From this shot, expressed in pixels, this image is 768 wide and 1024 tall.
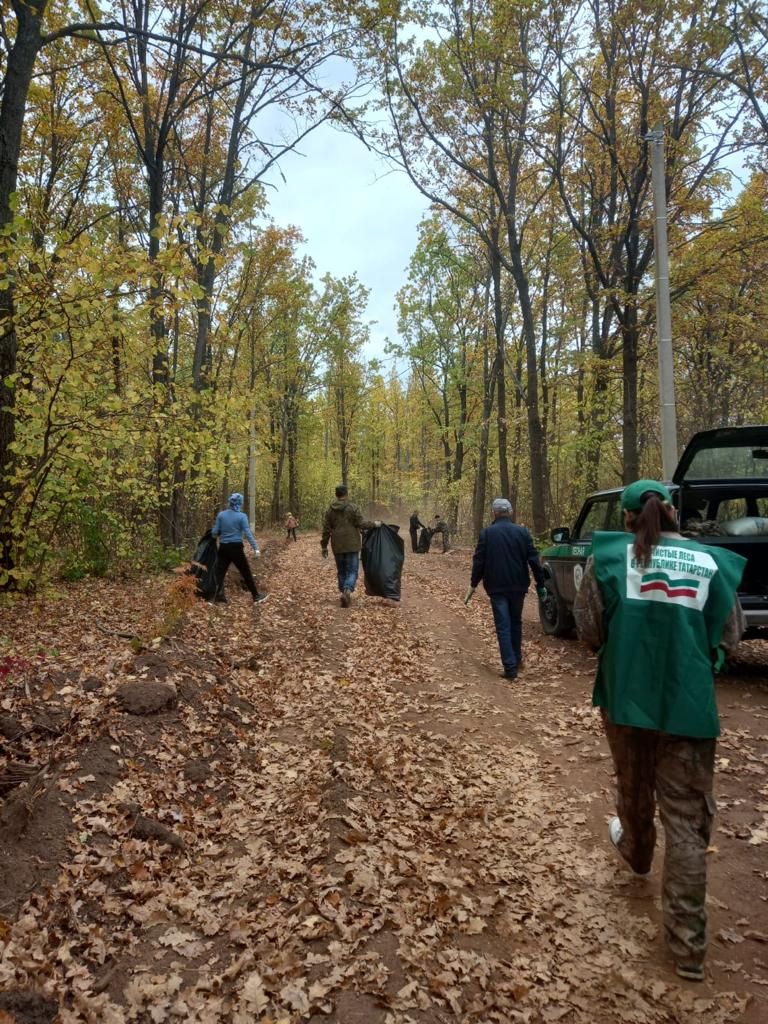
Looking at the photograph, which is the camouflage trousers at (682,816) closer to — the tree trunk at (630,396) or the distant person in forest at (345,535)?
the distant person in forest at (345,535)

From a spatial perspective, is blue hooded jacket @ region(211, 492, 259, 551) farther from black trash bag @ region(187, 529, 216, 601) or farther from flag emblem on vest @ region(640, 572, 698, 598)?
flag emblem on vest @ region(640, 572, 698, 598)

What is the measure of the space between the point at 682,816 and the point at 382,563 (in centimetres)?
946

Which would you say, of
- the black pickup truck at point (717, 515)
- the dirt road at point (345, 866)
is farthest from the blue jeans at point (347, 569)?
the dirt road at point (345, 866)

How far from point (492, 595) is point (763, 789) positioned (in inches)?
142

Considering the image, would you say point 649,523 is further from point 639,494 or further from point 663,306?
point 663,306

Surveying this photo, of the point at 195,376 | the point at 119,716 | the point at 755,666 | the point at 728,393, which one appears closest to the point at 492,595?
the point at 755,666

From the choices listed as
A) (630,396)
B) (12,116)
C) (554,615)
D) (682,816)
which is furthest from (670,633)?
(630,396)

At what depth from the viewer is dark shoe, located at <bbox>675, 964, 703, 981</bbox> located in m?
2.77

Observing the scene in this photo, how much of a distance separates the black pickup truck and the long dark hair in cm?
326

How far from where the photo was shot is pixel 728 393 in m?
22.2

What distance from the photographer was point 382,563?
1227cm

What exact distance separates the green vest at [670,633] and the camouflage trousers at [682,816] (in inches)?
6.6

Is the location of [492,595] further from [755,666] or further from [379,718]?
[755,666]

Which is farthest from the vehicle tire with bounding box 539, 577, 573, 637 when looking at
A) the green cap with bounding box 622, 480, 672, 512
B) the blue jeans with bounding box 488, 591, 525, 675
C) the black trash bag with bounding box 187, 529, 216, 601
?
the green cap with bounding box 622, 480, 672, 512
